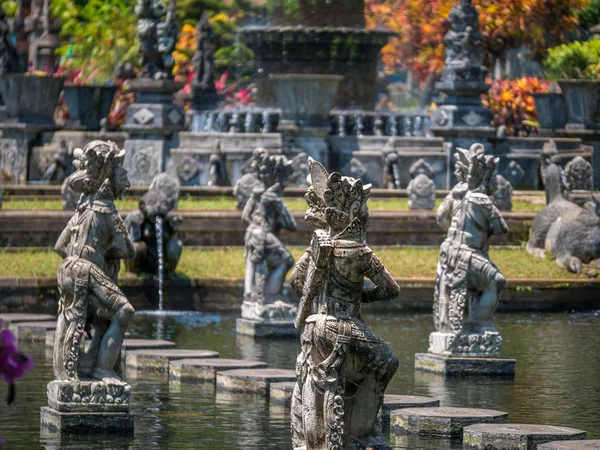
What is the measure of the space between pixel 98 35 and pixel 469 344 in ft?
128

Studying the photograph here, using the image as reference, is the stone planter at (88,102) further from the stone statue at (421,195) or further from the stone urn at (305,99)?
the stone statue at (421,195)

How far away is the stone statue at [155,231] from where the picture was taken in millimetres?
23703

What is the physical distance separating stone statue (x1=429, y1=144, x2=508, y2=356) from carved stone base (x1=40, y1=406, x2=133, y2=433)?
4.73 m

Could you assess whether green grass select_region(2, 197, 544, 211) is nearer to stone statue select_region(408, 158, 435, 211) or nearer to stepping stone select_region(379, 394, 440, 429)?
stone statue select_region(408, 158, 435, 211)

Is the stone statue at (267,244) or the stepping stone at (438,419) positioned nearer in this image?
the stepping stone at (438,419)

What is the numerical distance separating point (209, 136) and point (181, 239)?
8.77 m

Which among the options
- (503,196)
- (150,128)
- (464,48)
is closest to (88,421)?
(503,196)

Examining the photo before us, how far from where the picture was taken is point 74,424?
1340 centimetres

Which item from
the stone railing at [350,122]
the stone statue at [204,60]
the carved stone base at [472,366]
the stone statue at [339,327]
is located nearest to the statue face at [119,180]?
the stone statue at [339,327]

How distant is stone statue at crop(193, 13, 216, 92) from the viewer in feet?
147

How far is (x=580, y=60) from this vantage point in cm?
4103

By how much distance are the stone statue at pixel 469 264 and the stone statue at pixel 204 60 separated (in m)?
27.5

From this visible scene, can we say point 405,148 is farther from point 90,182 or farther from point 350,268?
point 350,268

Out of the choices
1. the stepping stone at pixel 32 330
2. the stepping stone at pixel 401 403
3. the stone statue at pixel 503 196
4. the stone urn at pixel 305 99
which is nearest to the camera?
the stepping stone at pixel 401 403
